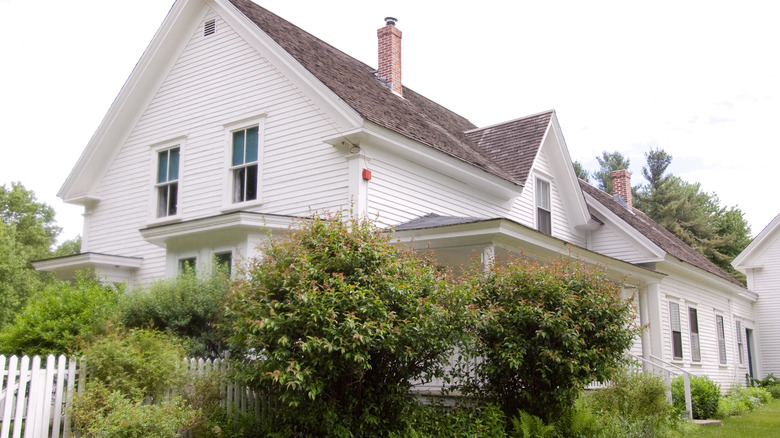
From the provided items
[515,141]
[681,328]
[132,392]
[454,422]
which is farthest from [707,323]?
[132,392]

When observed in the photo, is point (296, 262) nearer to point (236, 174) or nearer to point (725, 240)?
point (236, 174)

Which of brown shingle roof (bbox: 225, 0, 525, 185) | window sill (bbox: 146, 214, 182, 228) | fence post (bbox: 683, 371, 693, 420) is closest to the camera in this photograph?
brown shingle roof (bbox: 225, 0, 525, 185)

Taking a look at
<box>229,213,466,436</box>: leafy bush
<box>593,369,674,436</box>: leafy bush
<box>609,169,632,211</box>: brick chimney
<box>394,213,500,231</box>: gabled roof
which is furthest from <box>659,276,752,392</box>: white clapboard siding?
<box>229,213,466,436</box>: leafy bush

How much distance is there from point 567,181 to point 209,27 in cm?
1006

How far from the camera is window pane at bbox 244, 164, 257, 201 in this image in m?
14.5

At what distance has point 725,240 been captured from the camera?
46.4 m

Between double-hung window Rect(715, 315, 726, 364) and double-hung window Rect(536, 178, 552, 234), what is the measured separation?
32.0 ft

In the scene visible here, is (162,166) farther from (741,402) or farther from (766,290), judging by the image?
(766,290)

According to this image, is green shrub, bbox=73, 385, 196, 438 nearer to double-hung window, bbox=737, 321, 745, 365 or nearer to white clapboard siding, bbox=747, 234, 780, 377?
double-hung window, bbox=737, 321, 745, 365

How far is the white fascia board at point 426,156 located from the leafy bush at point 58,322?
4929 millimetres

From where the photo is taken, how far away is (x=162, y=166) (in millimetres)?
16250

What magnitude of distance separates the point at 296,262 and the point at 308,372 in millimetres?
1434

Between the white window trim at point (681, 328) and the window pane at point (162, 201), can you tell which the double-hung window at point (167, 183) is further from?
the white window trim at point (681, 328)

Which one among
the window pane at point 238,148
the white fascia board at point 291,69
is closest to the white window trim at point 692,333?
the white fascia board at point 291,69
